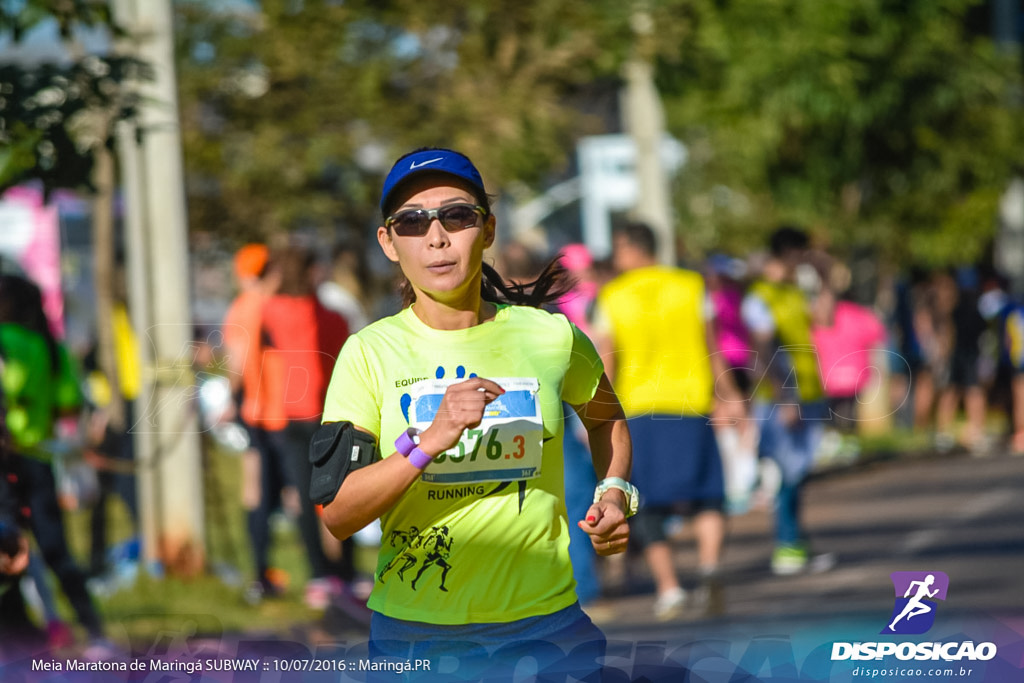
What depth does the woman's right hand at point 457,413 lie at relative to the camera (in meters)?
3.11

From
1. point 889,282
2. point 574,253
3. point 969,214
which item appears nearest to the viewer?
point 574,253

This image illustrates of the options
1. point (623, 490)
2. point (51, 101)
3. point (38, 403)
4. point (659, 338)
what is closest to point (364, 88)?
point (659, 338)

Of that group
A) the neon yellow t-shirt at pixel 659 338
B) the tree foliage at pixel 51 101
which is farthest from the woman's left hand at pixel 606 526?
the neon yellow t-shirt at pixel 659 338

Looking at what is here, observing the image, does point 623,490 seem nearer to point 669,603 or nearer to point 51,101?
point 51,101

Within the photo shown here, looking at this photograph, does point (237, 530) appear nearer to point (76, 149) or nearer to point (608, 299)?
point (608, 299)

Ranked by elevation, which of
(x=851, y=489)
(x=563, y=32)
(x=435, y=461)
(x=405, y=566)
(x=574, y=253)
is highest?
(x=563, y=32)

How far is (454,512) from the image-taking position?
11.3 feet

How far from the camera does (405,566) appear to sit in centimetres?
347

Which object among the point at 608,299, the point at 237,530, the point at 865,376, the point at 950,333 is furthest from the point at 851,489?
the point at 608,299

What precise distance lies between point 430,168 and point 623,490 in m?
0.76

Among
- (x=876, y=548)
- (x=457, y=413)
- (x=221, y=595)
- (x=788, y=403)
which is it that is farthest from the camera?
(x=876, y=548)

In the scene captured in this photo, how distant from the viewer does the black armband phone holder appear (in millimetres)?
3279

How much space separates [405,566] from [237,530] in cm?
949

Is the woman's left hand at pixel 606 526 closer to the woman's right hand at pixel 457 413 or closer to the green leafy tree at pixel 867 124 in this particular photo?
the woman's right hand at pixel 457 413
